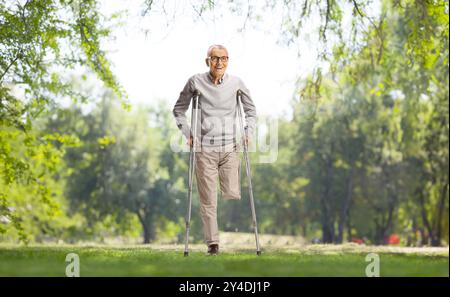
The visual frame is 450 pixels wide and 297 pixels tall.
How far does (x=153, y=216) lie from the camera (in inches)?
1889

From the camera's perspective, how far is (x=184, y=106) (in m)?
7.90

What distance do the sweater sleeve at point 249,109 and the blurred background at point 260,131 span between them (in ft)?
8.87

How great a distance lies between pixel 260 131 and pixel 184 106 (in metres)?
3.25

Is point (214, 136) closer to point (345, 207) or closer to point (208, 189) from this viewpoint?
point (208, 189)

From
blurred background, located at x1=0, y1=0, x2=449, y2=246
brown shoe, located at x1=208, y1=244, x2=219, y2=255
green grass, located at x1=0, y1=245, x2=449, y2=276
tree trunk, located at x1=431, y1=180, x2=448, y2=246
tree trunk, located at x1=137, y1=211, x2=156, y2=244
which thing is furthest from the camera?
tree trunk, located at x1=137, y1=211, x2=156, y2=244

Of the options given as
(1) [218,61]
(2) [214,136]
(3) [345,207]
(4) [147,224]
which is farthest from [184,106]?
(4) [147,224]

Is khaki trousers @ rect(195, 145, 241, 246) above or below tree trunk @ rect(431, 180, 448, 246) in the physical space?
above

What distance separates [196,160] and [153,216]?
40.8m

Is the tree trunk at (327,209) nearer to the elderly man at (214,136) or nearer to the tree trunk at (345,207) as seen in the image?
the tree trunk at (345,207)

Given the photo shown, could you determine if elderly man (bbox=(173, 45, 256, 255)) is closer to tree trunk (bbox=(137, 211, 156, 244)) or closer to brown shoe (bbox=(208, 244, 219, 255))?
brown shoe (bbox=(208, 244, 219, 255))

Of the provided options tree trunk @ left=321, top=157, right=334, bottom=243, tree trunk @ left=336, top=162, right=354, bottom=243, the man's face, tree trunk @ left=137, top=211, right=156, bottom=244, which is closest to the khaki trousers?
the man's face

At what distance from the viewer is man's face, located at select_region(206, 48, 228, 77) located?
296 inches

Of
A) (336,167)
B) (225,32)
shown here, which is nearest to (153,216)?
(336,167)
